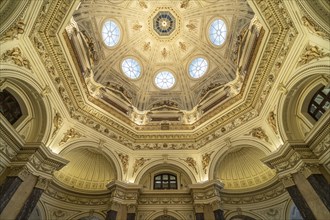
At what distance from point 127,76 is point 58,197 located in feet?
34.6

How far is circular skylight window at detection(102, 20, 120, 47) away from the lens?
17.7m

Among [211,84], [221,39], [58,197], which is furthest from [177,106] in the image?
[58,197]

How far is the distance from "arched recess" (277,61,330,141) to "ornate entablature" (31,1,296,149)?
1138 millimetres

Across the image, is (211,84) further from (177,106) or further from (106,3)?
(106,3)

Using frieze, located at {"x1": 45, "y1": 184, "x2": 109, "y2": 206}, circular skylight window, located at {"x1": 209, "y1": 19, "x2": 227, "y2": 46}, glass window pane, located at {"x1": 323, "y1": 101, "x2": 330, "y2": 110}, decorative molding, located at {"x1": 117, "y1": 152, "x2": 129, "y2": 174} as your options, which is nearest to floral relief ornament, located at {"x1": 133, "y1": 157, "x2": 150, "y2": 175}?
decorative molding, located at {"x1": 117, "y1": 152, "x2": 129, "y2": 174}

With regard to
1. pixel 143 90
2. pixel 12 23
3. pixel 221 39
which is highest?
pixel 221 39

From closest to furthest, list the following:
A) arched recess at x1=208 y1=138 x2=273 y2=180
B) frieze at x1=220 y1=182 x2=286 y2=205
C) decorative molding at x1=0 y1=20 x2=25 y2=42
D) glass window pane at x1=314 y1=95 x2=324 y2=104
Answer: decorative molding at x1=0 y1=20 x2=25 y2=42 → glass window pane at x1=314 y1=95 x2=324 y2=104 → arched recess at x1=208 y1=138 x2=273 y2=180 → frieze at x1=220 y1=182 x2=286 y2=205

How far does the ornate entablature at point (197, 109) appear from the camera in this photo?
10.0 meters

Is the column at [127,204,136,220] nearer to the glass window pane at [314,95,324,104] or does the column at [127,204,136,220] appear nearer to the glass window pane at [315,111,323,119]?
the glass window pane at [315,111,323,119]

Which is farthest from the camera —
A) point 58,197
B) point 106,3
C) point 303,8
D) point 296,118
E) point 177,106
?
point 177,106

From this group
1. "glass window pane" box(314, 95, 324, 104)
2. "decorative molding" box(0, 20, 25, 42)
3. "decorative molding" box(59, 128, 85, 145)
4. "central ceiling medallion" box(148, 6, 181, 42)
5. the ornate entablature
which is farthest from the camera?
"central ceiling medallion" box(148, 6, 181, 42)

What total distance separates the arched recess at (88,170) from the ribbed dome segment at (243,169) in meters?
7.14

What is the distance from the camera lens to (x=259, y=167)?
14.3m

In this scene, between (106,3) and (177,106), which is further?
(177,106)
